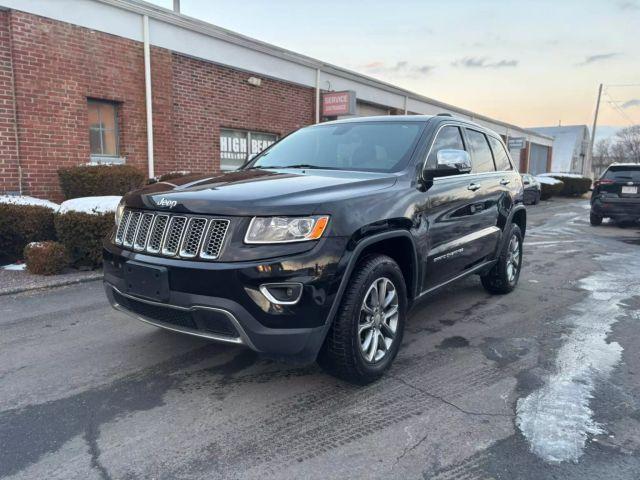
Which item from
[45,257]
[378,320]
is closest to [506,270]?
[378,320]

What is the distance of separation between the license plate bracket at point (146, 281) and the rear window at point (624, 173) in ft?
44.5

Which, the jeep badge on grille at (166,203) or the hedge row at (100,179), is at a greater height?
the jeep badge on grille at (166,203)

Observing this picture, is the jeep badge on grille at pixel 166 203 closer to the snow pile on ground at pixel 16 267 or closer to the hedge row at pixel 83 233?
the hedge row at pixel 83 233

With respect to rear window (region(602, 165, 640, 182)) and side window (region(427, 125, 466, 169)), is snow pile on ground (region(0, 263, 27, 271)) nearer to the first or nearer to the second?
side window (region(427, 125, 466, 169))

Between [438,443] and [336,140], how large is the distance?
267 centimetres

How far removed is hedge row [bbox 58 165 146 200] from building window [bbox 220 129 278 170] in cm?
411

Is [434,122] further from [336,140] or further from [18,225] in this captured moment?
[18,225]

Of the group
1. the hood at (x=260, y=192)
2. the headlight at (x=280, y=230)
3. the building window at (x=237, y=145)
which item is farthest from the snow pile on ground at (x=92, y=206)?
the building window at (x=237, y=145)

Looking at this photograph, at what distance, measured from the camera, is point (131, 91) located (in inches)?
416

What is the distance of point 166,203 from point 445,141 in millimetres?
2480

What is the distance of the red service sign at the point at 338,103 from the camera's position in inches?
583

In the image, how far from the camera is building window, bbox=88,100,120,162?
10242 millimetres

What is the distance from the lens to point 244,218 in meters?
2.89

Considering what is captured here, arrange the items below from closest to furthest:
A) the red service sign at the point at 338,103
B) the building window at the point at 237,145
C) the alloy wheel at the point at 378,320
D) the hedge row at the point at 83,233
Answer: the alloy wheel at the point at 378,320 < the hedge row at the point at 83,233 < the building window at the point at 237,145 < the red service sign at the point at 338,103
